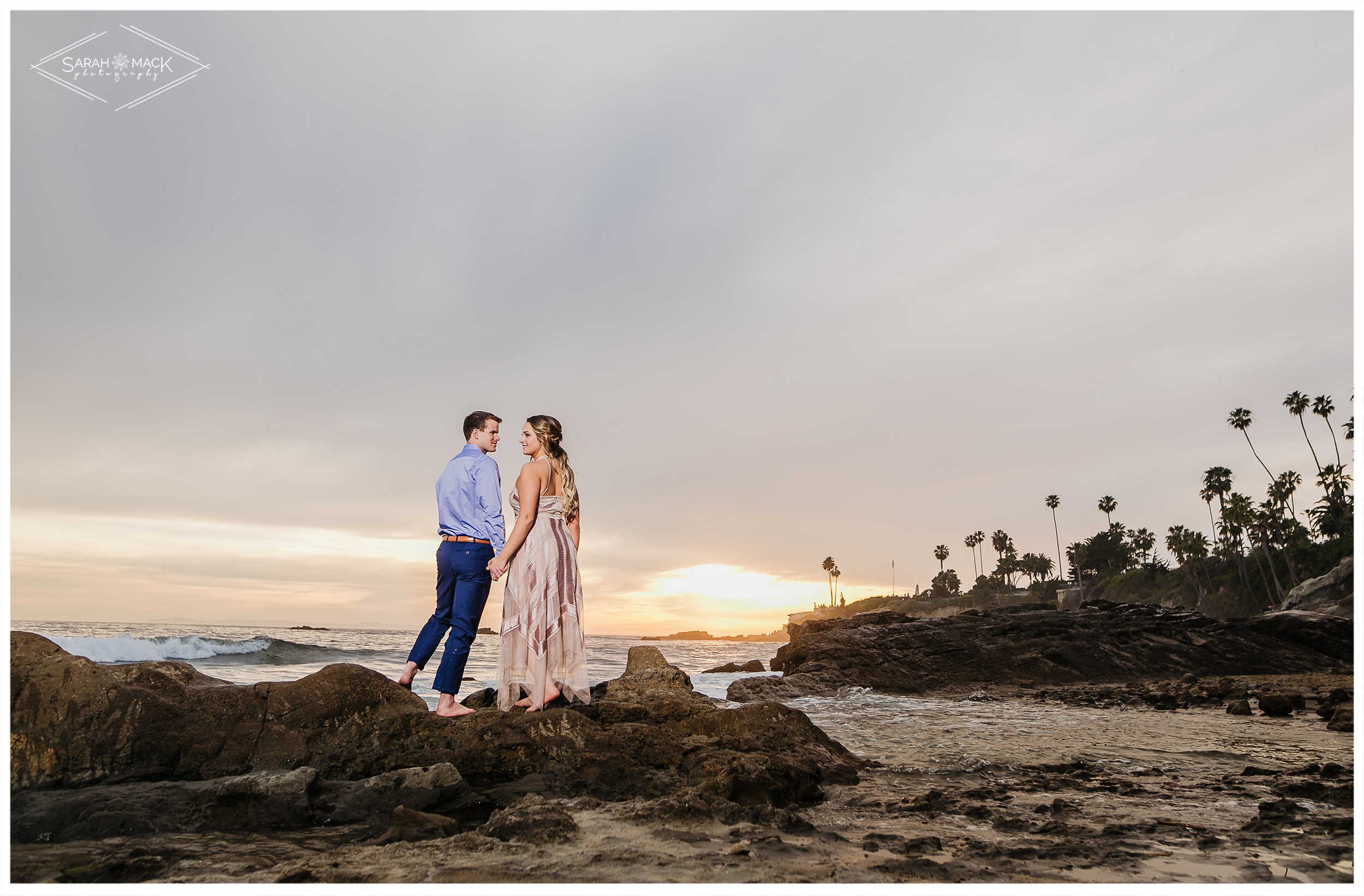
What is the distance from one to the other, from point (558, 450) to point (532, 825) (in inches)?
126

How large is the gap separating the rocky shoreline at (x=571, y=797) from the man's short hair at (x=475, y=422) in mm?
2041

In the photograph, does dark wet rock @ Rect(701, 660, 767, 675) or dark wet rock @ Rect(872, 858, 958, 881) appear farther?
dark wet rock @ Rect(701, 660, 767, 675)

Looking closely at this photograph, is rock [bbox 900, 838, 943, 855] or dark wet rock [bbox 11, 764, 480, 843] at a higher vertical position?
dark wet rock [bbox 11, 764, 480, 843]

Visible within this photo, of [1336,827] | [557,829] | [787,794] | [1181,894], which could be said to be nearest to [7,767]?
[557,829]

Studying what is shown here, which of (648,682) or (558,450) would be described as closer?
(558,450)

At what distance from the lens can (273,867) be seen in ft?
9.20

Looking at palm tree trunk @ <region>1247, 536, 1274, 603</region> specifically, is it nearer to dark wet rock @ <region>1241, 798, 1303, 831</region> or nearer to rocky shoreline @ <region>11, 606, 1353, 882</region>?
rocky shoreline @ <region>11, 606, 1353, 882</region>

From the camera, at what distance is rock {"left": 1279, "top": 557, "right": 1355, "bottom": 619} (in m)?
38.6

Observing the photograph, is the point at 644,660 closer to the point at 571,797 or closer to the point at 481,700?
the point at 481,700

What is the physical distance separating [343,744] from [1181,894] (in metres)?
4.65

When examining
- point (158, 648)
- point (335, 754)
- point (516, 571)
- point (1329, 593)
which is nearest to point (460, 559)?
point (516, 571)

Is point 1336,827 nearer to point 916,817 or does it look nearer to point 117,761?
point 916,817

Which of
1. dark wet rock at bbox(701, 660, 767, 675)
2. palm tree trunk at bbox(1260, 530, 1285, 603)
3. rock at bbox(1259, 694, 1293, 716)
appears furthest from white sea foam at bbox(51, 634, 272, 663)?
palm tree trunk at bbox(1260, 530, 1285, 603)

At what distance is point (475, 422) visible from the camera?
5.75 metres
